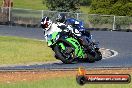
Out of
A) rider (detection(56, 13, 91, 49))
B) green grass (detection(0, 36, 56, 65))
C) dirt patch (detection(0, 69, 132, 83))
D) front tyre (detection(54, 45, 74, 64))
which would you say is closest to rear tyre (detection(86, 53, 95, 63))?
rider (detection(56, 13, 91, 49))

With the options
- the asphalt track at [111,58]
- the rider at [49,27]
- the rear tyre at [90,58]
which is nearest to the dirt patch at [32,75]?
the asphalt track at [111,58]

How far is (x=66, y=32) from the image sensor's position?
54.0 feet

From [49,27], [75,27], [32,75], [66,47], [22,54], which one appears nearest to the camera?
[32,75]

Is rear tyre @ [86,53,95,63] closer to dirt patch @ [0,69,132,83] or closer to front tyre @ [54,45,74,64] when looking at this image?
front tyre @ [54,45,74,64]

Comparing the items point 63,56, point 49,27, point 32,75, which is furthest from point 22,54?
point 32,75

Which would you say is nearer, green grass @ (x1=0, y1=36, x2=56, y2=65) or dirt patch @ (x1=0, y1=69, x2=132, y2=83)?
dirt patch @ (x1=0, y1=69, x2=132, y2=83)

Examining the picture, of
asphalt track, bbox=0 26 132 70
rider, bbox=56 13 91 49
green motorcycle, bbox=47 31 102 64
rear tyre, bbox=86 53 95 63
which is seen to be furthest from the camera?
rear tyre, bbox=86 53 95 63

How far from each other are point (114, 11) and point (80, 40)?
111 ft

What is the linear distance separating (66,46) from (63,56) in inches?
14.4

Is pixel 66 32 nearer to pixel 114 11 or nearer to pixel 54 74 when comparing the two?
pixel 54 74

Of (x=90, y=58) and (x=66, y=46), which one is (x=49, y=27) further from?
(x=90, y=58)

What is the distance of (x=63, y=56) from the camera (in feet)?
53.5

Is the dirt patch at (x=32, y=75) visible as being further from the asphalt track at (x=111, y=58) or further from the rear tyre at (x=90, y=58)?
the rear tyre at (x=90, y=58)

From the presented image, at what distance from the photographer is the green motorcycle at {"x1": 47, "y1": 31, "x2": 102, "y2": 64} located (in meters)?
16.0
